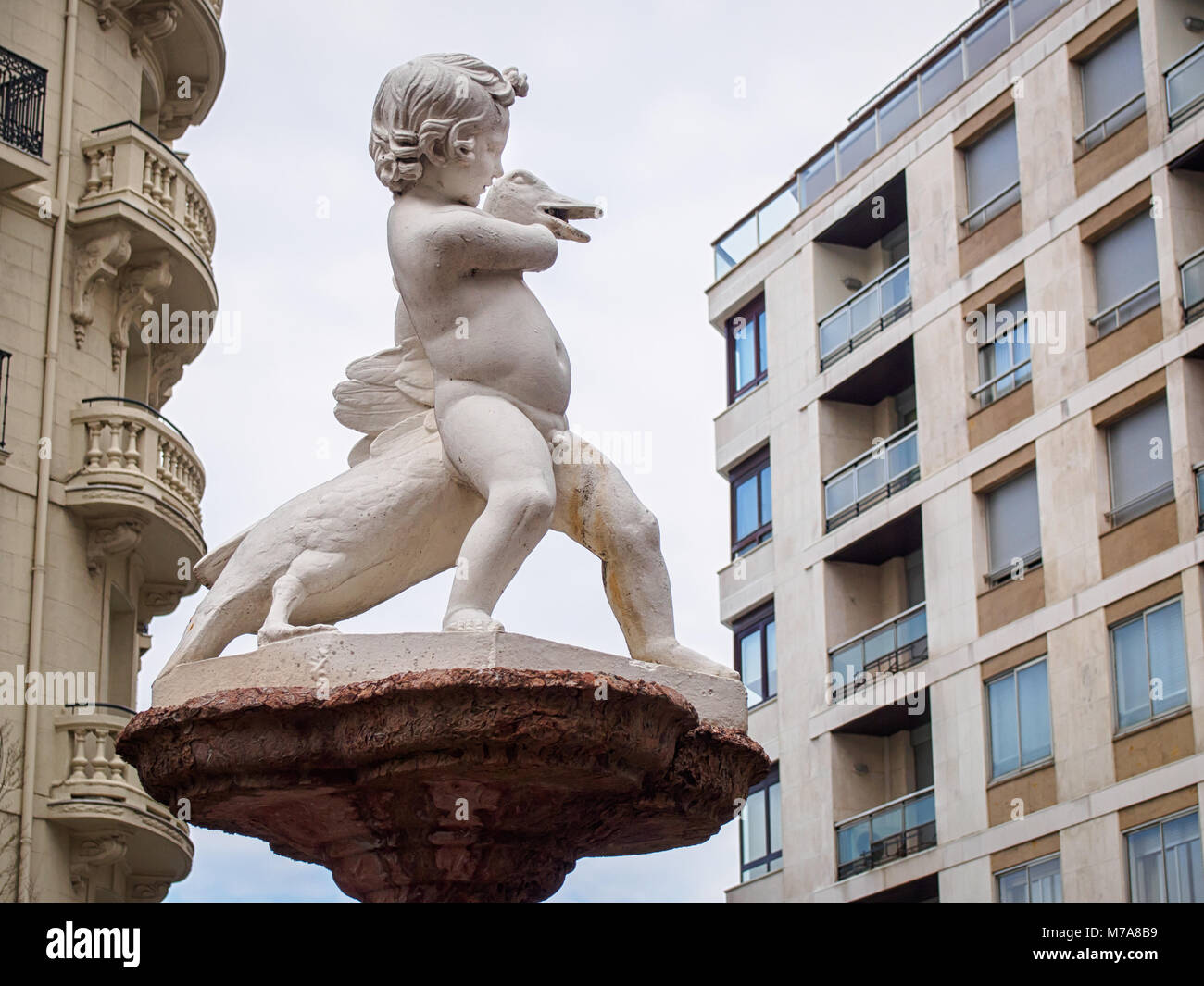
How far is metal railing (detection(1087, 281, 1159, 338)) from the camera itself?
112 ft

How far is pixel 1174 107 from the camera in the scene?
3416 cm

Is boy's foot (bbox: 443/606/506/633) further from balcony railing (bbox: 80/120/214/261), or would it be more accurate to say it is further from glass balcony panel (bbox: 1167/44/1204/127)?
glass balcony panel (bbox: 1167/44/1204/127)

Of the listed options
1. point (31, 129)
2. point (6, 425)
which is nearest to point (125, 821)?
point (6, 425)

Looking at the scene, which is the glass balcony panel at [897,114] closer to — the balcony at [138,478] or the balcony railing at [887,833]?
the balcony railing at [887,833]

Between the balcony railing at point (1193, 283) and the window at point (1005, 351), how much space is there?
3.80 metres

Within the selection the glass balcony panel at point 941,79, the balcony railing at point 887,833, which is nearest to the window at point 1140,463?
the balcony railing at point 887,833

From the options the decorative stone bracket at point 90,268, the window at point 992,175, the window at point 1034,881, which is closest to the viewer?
the decorative stone bracket at point 90,268

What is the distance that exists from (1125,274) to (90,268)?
15.9 m

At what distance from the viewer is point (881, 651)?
40.0m

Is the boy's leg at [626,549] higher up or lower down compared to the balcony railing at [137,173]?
lower down

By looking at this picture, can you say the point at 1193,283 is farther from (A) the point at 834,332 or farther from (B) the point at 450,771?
(B) the point at 450,771

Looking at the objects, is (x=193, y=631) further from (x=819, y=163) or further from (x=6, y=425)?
(x=819, y=163)

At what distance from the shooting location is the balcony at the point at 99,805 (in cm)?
2509
